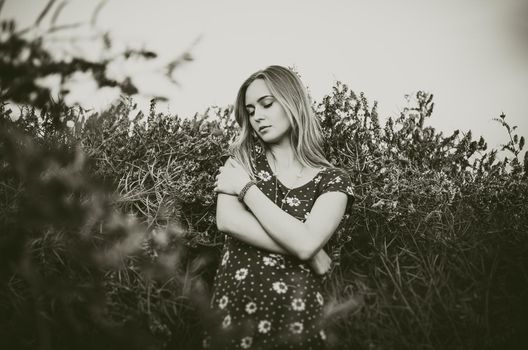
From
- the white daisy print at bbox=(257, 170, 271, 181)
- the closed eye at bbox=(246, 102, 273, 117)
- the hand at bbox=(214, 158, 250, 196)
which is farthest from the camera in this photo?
the closed eye at bbox=(246, 102, 273, 117)

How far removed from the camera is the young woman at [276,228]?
178 centimetres

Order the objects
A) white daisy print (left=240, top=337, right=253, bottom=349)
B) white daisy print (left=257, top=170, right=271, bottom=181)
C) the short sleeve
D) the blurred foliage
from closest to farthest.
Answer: the blurred foliage
white daisy print (left=240, top=337, right=253, bottom=349)
the short sleeve
white daisy print (left=257, top=170, right=271, bottom=181)

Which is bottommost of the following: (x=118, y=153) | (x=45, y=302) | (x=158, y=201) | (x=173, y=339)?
(x=173, y=339)

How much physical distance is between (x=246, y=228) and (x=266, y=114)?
86cm

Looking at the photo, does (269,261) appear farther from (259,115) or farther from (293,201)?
(259,115)

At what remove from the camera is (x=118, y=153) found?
2.60 meters

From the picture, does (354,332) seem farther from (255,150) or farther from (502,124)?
(502,124)

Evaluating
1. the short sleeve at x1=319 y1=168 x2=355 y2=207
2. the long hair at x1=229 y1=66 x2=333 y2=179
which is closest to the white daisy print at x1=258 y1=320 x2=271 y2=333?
the short sleeve at x1=319 y1=168 x2=355 y2=207

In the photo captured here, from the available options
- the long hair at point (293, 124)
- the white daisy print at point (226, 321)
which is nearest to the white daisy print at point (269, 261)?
the white daisy print at point (226, 321)

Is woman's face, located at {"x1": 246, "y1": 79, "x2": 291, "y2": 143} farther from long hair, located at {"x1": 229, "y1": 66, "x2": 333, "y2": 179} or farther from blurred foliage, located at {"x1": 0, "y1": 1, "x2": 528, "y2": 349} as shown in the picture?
blurred foliage, located at {"x1": 0, "y1": 1, "x2": 528, "y2": 349}

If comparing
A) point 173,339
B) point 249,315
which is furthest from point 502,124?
point 173,339

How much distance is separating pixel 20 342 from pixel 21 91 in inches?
37.2

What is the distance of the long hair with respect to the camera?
8.10 feet

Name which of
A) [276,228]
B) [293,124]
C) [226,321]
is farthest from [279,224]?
[293,124]
